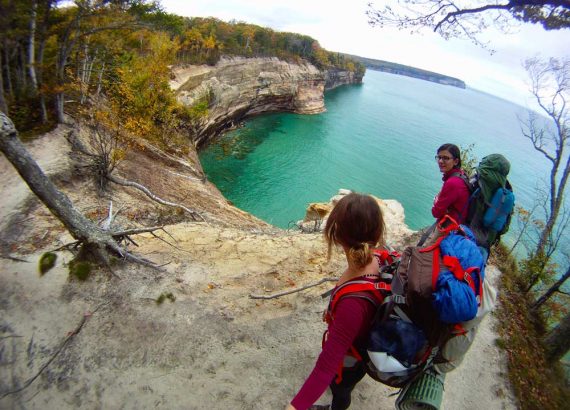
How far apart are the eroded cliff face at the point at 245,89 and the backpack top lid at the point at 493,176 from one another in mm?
25916

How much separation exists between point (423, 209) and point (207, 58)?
1150 inches

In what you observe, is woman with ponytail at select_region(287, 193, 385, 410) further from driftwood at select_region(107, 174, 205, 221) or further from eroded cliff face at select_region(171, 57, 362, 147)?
eroded cliff face at select_region(171, 57, 362, 147)

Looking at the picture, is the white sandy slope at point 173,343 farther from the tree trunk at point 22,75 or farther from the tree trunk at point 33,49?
the tree trunk at point 22,75

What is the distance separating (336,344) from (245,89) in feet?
142

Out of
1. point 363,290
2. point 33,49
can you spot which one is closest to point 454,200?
point 363,290

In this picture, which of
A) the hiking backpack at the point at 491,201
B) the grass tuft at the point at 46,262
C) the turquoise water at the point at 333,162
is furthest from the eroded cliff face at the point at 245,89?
the hiking backpack at the point at 491,201

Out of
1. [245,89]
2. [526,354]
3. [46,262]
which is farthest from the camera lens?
[245,89]

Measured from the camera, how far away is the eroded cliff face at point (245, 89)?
101 feet

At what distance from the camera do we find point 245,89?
41.5 meters

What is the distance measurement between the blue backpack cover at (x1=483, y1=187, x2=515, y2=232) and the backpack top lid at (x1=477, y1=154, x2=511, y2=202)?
7 cm

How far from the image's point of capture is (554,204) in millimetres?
12062

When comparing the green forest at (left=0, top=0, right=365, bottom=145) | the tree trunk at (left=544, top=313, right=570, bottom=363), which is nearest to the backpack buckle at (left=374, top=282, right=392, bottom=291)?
the tree trunk at (left=544, top=313, right=570, bottom=363)

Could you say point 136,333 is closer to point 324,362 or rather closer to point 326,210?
point 324,362

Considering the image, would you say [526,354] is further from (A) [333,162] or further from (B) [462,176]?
(A) [333,162]
